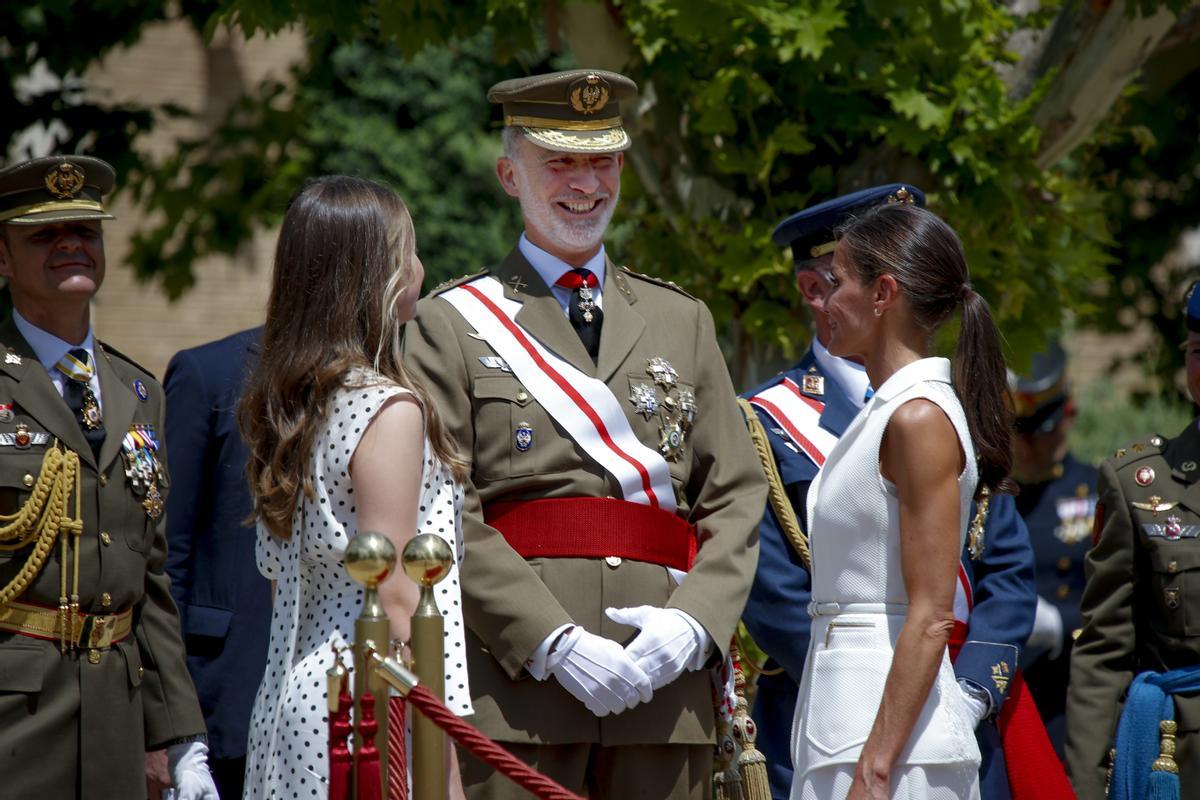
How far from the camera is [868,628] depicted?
320 cm

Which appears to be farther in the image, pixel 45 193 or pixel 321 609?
pixel 45 193

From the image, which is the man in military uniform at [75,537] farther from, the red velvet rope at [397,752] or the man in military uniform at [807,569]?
the man in military uniform at [807,569]

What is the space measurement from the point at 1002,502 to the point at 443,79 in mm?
10001

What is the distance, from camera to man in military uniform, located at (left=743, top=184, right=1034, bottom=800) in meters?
4.01

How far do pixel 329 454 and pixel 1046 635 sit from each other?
355 centimetres

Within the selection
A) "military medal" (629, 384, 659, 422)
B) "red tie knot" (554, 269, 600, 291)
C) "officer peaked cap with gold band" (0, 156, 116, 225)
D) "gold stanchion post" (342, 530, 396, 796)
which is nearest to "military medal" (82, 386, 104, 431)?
"officer peaked cap with gold band" (0, 156, 116, 225)

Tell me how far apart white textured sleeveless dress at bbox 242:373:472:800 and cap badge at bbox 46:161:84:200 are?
1.25m

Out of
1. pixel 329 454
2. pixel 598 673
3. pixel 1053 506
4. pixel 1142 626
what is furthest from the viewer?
pixel 1053 506

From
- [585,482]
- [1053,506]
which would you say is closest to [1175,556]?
[585,482]

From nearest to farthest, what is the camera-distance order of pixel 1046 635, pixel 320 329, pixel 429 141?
pixel 320 329
pixel 1046 635
pixel 429 141

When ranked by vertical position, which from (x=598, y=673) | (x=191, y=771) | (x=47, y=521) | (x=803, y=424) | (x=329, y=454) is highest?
(x=803, y=424)

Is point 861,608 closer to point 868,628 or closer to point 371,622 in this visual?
point 868,628

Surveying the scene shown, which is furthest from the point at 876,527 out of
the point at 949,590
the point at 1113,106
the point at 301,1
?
the point at 1113,106

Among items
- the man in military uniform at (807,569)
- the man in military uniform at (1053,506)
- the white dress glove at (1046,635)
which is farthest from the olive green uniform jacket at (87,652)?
the man in military uniform at (1053,506)
